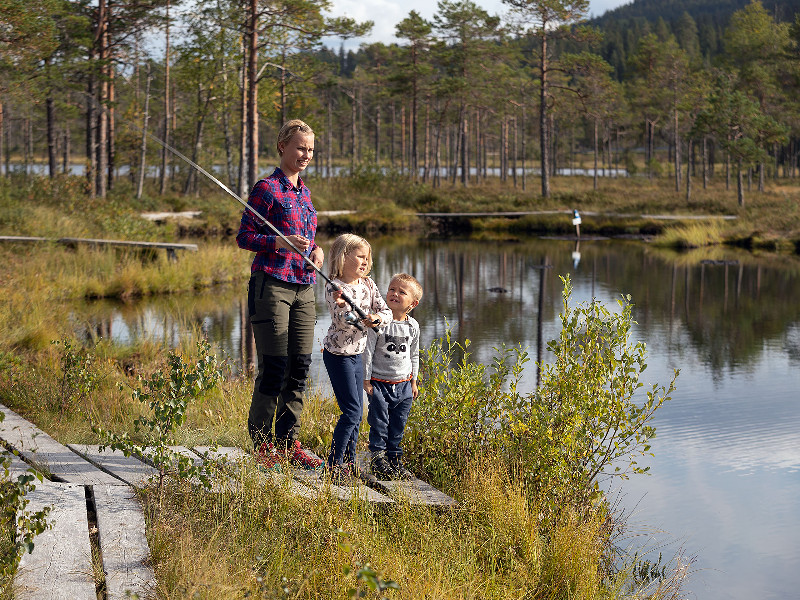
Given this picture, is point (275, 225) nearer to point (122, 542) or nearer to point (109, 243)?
point (122, 542)

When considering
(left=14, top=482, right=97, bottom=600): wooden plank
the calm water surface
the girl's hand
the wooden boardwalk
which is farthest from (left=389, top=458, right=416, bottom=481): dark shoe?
the wooden boardwalk

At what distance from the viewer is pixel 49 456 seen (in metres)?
4.75

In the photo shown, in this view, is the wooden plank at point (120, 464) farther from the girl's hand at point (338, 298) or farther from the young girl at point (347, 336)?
the girl's hand at point (338, 298)

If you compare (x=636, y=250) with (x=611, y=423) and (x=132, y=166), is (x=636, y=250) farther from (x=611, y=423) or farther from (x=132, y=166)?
(x=132, y=166)

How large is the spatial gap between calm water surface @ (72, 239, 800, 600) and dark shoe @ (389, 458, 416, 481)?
2.79 ft

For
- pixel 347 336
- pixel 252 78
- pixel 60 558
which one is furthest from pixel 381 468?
pixel 252 78

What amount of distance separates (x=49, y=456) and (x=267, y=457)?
1.13 metres

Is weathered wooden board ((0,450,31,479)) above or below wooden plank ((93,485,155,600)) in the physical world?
above

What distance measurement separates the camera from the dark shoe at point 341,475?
15.1ft

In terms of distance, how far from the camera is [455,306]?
15992 millimetres

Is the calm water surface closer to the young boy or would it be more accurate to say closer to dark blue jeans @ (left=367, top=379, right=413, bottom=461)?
the young boy

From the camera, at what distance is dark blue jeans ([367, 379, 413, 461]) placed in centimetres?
491

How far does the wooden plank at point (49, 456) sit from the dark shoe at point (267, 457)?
0.66 metres

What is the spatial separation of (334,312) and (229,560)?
137 centimetres
